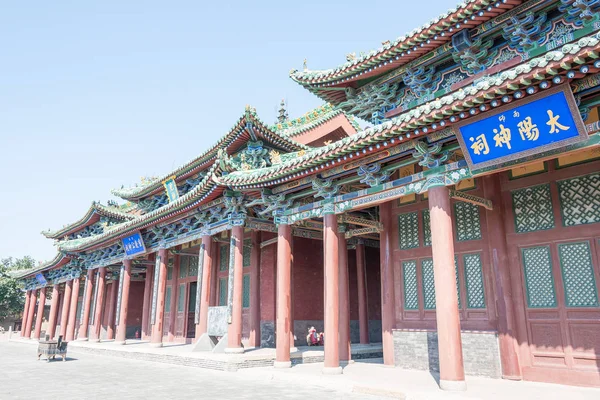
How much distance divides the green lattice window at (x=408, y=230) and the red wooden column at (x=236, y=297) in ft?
17.0

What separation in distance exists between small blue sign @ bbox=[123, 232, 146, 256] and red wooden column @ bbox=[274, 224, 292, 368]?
984 cm

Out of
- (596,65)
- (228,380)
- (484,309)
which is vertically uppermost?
(596,65)

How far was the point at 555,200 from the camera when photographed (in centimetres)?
851

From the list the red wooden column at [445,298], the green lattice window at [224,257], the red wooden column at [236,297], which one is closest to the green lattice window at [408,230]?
the red wooden column at [445,298]

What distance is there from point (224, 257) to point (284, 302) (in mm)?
7591

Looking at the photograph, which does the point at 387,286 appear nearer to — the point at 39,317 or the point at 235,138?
the point at 235,138

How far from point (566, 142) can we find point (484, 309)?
13.7 feet

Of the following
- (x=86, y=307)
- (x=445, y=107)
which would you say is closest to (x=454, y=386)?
(x=445, y=107)

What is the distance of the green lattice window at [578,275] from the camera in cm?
788

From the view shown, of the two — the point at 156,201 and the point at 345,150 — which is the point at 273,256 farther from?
the point at 156,201

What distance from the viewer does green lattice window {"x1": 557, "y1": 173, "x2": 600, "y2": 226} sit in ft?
26.3

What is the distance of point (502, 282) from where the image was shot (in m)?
8.95

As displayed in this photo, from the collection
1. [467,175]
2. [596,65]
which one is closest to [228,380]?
[467,175]

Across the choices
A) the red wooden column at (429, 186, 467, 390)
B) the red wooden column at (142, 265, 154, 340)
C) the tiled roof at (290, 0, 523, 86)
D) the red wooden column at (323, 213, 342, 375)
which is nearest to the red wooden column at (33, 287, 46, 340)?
the red wooden column at (142, 265, 154, 340)
